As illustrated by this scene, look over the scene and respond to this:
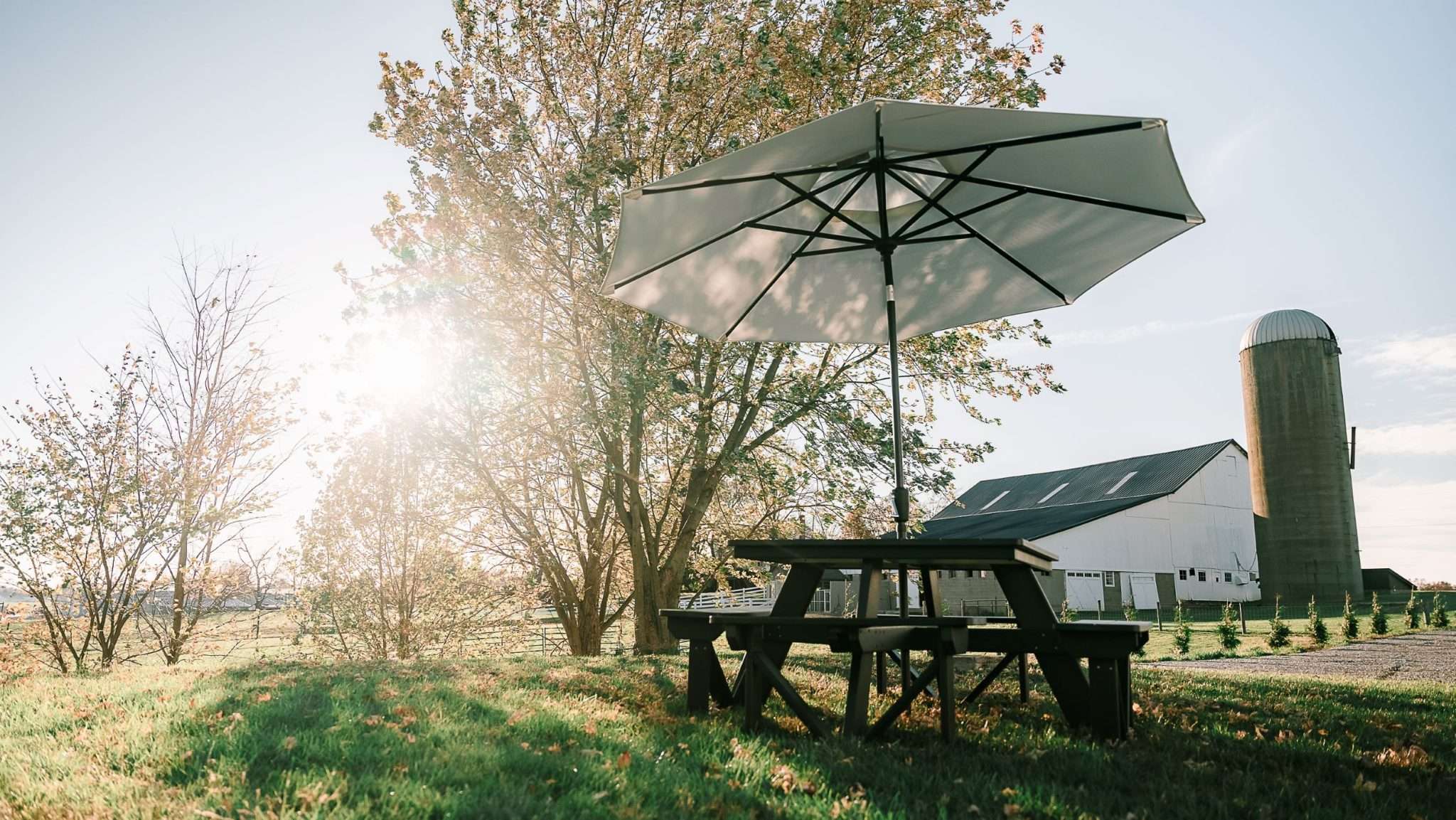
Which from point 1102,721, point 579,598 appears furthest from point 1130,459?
point 1102,721

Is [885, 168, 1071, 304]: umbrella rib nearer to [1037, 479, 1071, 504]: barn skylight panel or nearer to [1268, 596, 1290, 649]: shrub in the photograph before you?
[1268, 596, 1290, 649]: shrub

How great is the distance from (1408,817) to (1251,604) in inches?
1566

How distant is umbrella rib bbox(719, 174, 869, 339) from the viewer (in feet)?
16.9

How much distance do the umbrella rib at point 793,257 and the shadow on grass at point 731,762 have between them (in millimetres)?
2775

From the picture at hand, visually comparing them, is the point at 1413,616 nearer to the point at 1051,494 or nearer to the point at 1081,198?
the point at 1051,494

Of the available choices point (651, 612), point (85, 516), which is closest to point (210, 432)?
point (85, 516)

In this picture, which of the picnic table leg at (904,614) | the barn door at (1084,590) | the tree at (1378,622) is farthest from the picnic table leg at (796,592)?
the barn door at (1084,590)

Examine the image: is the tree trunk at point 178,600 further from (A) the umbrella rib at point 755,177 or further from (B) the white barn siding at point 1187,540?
(B) the white barn siding at point 1187,540

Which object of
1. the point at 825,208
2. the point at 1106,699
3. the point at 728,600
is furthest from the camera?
the point at 728,600

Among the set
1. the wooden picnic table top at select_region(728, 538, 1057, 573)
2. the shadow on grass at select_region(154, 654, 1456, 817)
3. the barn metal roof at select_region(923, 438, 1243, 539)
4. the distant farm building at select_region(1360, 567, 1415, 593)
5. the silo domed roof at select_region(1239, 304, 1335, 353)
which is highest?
the silo domed roof at select_region(1239, 304, 1335, 353)

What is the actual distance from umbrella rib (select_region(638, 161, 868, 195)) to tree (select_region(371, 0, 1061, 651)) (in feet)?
16.5

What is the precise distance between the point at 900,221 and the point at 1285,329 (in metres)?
37.7

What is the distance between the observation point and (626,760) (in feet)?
10.2

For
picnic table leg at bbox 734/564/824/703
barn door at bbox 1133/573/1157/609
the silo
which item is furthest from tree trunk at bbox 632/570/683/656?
the silo
